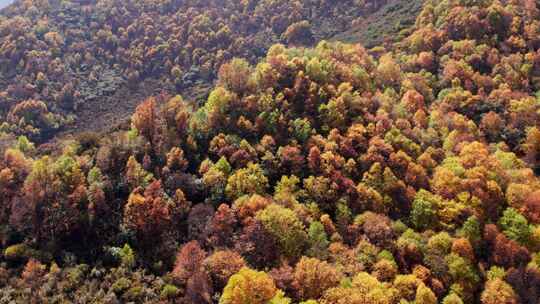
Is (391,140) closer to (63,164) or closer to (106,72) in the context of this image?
(63,164)

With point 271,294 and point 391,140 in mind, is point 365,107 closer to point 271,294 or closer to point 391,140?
point 391,140

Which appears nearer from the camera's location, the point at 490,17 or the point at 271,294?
the point at 271,294

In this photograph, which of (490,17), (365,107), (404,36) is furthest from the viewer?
(404,36)

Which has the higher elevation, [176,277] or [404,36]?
[404,36]

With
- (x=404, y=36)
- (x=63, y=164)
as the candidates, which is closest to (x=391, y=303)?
(x=63, y=164)

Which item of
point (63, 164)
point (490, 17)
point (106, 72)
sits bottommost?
point (106, 72)

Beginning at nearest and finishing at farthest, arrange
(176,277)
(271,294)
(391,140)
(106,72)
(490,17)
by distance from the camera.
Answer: (271,294) < (176,277) < (391,140) < (490,17) < (106,72)
